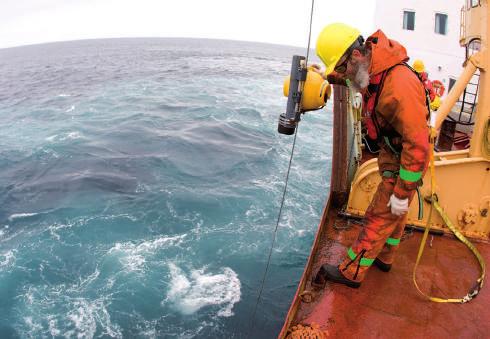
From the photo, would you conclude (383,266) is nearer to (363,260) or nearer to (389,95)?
(363,260)

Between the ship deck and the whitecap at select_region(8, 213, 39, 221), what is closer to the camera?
the ship deck

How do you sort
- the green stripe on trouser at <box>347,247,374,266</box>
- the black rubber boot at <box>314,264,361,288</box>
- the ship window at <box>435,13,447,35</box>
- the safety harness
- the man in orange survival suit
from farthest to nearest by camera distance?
the ship window at <box>435,13,447,35</box> → the black rubber boot at <box>314,264,361,288</box> → the green stripe on trouser at <box>347,247,374,266</box> → the safety harness → the man in orange survival suit

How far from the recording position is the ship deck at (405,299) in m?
2.57

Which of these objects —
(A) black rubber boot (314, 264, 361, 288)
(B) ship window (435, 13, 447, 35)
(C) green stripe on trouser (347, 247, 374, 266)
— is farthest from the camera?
(B) ship window (435, 13, 447, 35)

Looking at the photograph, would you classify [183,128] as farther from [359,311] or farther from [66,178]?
[359,311]

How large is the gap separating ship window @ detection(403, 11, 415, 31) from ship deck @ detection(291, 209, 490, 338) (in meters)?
12.4

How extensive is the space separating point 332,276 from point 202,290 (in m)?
3.09

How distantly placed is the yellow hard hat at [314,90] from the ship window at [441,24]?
1259 centimetres

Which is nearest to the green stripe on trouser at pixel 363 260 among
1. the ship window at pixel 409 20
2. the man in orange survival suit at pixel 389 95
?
the man in orange survival suit at pixel 389 95

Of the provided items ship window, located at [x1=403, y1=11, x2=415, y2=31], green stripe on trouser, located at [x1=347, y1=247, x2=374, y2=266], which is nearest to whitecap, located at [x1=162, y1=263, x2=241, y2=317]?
green stripe on trouser, located at [x1=347, y1=247, x2=374, y2=266]

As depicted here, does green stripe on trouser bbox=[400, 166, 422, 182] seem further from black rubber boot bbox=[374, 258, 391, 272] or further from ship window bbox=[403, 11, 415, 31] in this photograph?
ship window bbox=[403, 11, 415, 31]

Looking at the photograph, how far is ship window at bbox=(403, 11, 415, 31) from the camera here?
13.3 m

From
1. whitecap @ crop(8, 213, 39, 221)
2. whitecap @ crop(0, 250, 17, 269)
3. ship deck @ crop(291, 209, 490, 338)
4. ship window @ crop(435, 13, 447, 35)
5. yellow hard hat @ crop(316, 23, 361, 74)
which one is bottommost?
whitecap @ crop(0, 250, 17, 269)

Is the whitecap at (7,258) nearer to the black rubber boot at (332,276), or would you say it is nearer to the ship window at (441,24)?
the black rubber boot at (332,276)
